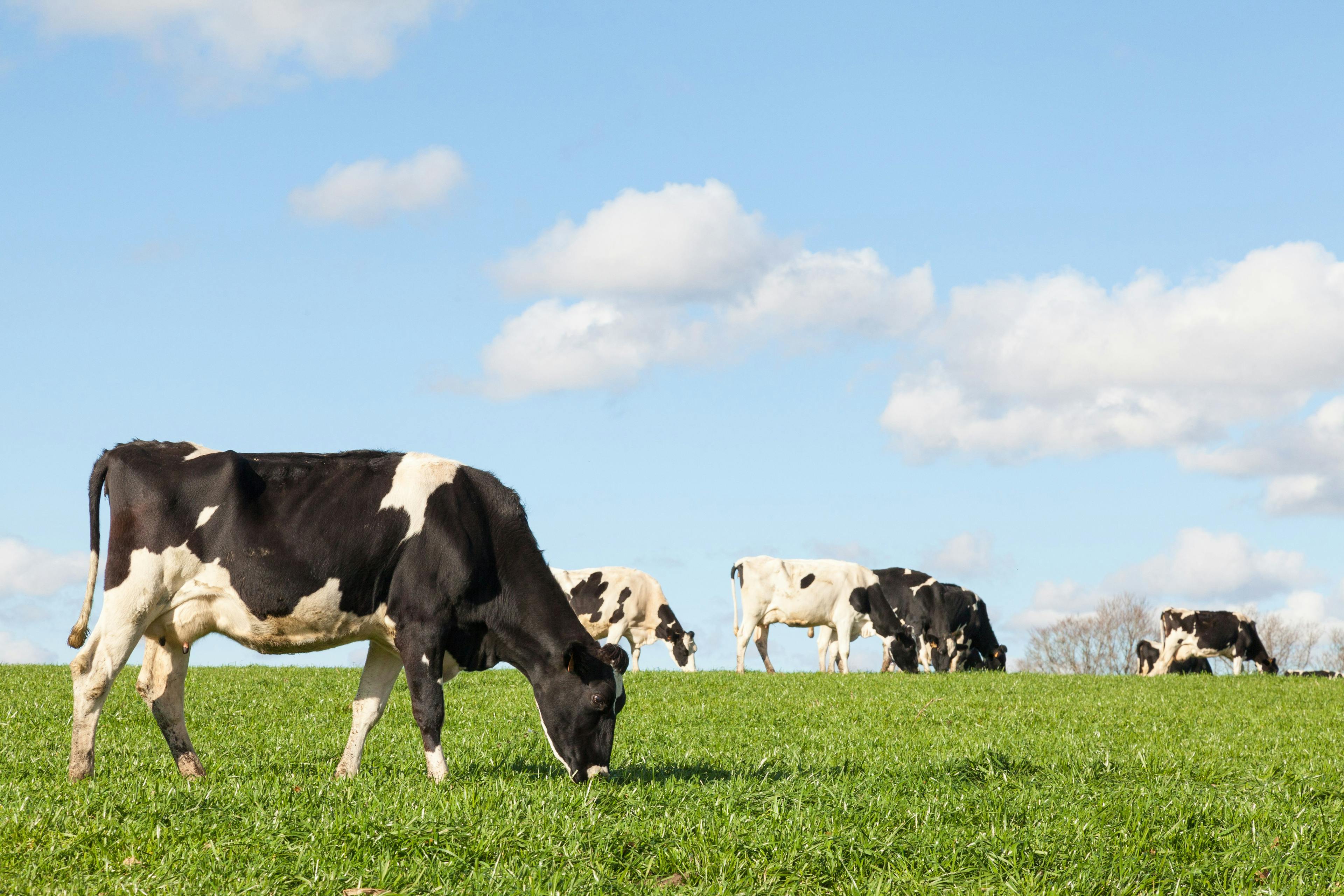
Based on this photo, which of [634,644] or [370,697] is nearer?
[370,697]

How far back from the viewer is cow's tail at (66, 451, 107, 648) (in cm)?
988

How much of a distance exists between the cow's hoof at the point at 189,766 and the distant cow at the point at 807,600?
74.3 feet

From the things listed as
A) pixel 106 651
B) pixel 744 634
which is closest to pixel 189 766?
pixel 106 651

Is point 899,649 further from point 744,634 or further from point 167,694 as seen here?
point 167,694

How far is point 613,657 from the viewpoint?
31.4ft

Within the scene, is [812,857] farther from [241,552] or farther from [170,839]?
[241,552]

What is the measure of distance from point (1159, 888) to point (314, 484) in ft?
21.9

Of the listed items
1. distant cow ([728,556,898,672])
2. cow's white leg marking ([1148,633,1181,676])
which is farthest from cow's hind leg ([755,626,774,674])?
cow's white leg marking ([1148,633,1181,676])

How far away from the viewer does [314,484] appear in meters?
9.72

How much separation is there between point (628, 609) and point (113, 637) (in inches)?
972

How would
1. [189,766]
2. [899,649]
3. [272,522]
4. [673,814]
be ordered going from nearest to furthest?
1. [673,814]
2. [272,522]
3. [189,766]
4. [899,649]

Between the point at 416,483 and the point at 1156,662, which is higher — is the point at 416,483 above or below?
above

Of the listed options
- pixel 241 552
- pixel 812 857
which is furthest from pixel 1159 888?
pixel 241 552

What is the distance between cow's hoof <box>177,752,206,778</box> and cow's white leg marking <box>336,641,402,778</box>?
3.64ft
